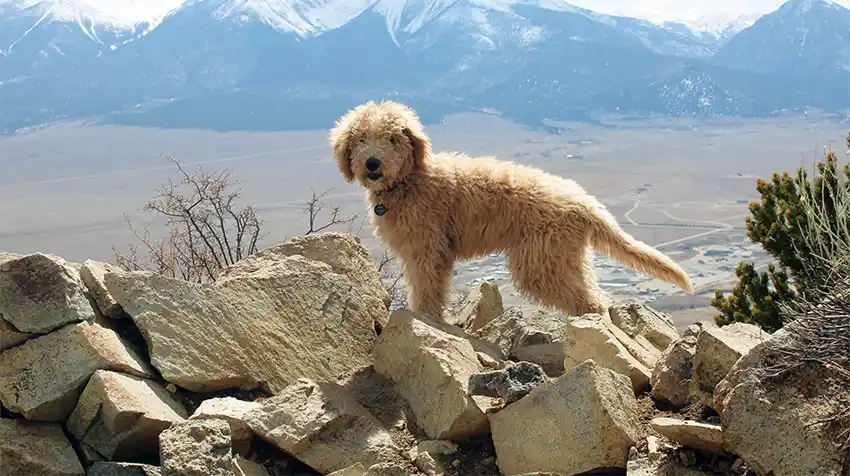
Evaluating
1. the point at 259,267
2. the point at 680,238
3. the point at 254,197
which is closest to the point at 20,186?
the point at 254,197

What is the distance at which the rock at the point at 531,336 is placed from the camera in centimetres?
569

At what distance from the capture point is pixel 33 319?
4230 millimetres

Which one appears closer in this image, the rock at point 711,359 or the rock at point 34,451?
the rock at point 34,451

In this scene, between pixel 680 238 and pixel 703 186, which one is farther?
pixel 703 186

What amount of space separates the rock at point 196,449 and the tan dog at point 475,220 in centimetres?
284

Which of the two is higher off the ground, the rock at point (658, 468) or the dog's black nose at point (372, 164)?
the dog's black nose at point (372, 164)

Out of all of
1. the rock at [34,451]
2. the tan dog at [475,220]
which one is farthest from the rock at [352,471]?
the tan dog at [475,220]

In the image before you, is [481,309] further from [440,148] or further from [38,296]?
[440,148]

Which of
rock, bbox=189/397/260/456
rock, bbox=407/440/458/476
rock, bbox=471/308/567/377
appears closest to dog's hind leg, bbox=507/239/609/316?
rock, bbox=471/308/567/377

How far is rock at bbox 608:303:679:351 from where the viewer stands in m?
6.07

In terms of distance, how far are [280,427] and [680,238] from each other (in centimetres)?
10811

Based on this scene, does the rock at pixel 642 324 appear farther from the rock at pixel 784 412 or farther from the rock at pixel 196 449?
the rock at pixel 196 449

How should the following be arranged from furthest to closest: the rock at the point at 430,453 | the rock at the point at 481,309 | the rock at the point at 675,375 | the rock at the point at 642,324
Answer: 1. the rock at the point at 481,309
2. the rock at the point at 642,324
3. the rock at the point at 675,375
4. the rock at the point at 430,453

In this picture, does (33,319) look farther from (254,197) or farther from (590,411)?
(254,197)
